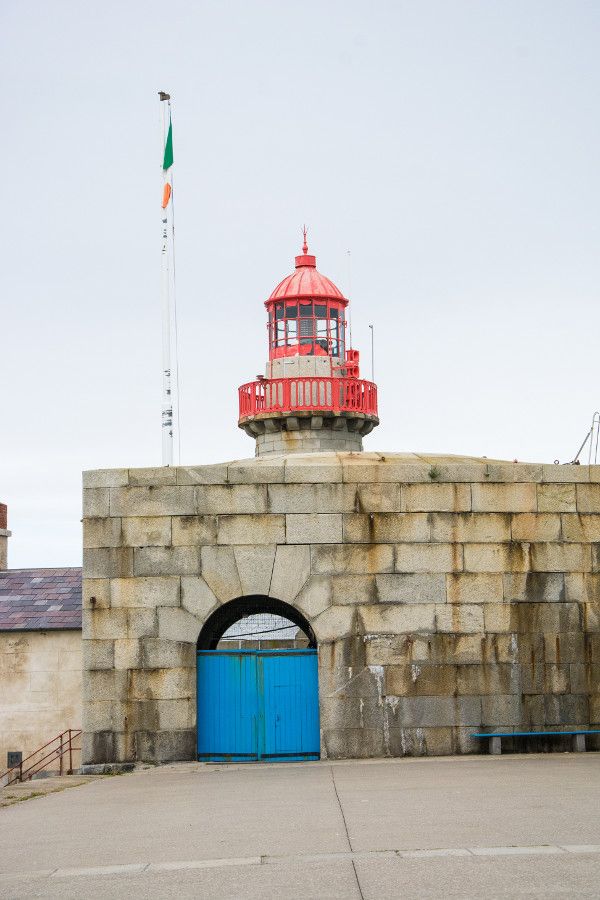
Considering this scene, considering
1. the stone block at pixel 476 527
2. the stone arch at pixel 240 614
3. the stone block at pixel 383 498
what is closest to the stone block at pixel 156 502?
the stone arch at pixel 240 614

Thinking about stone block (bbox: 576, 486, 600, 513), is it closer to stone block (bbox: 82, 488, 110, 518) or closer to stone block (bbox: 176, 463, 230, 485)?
stone block (bbox: 176, 463, 230, 485)

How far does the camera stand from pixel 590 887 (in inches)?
298

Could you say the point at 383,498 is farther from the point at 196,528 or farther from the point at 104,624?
the point at 104,624

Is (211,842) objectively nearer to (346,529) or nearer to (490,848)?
(490,848)

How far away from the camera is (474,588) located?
1816 centimetres

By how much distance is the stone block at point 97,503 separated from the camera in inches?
715

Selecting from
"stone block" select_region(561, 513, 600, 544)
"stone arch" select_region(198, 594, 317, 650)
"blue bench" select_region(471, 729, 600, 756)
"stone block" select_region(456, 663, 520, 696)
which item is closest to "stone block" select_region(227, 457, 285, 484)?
"stone arch" select_region(198, 594, 317, 650)

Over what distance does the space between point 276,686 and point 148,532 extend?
282 cm

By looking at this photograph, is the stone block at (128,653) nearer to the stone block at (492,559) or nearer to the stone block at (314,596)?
the stone block at (314,596)

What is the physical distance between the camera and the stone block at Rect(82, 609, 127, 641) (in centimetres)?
1805

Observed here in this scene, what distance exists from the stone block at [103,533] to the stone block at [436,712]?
4.61 metres

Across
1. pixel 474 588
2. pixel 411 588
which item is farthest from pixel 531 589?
pixel 411 588

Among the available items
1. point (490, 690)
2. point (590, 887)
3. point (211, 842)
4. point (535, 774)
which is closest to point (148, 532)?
point (490, 690)

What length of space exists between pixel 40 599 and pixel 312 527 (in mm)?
9739
